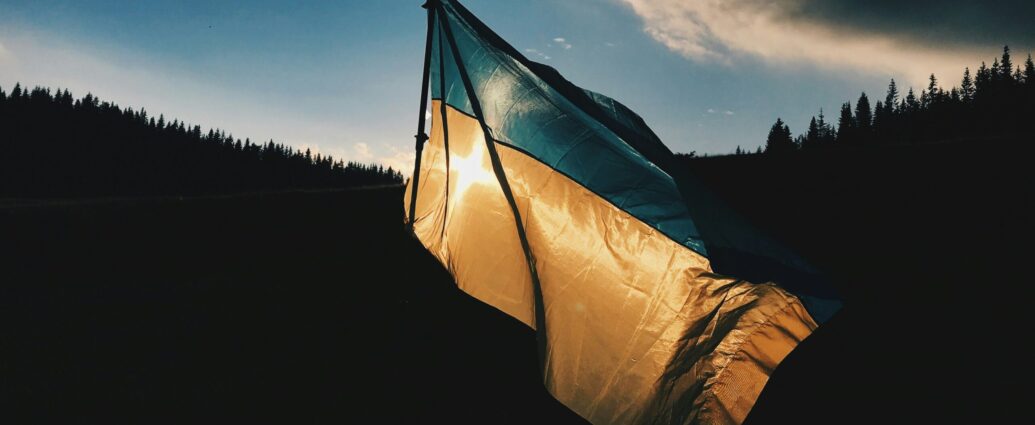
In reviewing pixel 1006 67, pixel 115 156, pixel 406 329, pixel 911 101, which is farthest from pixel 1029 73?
pixel 115 156

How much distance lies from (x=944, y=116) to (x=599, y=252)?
314 ft

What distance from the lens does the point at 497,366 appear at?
245 inches

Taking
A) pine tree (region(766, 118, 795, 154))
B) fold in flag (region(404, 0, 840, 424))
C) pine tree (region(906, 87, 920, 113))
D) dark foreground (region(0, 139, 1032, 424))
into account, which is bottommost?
dark foreground (region(0, 139, 1032, 424))

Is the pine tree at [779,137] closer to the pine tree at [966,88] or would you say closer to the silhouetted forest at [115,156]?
the pine tree at [966,88]

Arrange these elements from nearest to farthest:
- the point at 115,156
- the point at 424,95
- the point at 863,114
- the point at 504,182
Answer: the point at 504,182 < the point at 424,95 < the point at 863,114 < the point at 115,156

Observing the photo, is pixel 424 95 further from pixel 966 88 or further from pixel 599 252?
Result: pixel 966 88

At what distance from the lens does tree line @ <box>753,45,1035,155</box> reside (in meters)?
63.7

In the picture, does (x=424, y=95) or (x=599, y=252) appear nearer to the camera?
(x=599, y=252)

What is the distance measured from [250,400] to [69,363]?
2983mm

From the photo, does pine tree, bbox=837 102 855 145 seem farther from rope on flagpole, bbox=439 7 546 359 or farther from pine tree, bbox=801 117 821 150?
rope on flagpole, bbox=439 7 546 359

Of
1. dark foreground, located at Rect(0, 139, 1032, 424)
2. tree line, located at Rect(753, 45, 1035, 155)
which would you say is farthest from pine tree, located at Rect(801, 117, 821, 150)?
dark foreground, located at Rect(0, 139, 1032, 424)

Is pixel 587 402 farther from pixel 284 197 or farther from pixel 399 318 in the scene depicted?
pixel 284 197

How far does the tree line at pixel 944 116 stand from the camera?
209 feet

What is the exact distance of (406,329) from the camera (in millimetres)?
7445
